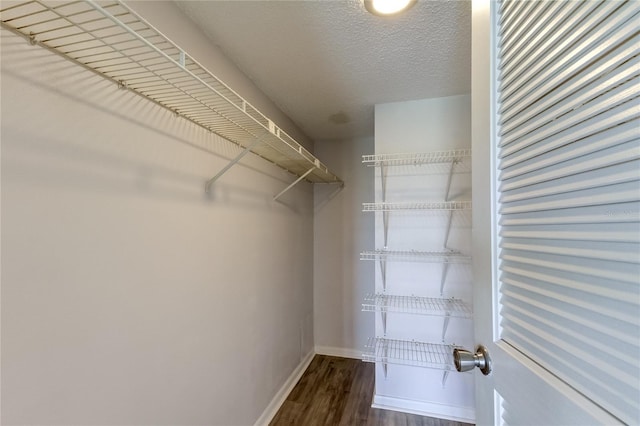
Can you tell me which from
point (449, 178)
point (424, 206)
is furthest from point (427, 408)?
point (449, 178)

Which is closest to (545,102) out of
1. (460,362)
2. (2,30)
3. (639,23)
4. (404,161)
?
(639,23)

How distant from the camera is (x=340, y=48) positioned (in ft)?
5.14

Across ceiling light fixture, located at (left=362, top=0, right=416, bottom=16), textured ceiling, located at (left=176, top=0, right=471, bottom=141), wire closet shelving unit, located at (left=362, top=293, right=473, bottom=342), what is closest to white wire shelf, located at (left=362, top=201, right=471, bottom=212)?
wire closet shelving unit, located at (left=362, top=293, right=473, bottom=342)

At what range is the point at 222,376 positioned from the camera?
159 cm

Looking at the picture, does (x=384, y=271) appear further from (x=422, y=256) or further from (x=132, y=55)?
(x=132, y=55)

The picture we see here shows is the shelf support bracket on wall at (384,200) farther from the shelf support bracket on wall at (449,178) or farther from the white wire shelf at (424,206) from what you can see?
the shelf support bracket on wall at (449,178)

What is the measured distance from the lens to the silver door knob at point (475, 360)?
0.77 metres

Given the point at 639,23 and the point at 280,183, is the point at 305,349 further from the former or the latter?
the point at 639,23

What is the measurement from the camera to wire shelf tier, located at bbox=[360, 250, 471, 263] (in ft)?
7.06

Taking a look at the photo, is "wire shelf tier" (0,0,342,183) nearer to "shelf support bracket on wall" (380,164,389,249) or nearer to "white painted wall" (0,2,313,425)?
"white painted wall" (0,2,313,425)

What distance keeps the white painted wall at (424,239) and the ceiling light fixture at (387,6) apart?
1.09m

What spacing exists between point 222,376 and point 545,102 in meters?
1.81

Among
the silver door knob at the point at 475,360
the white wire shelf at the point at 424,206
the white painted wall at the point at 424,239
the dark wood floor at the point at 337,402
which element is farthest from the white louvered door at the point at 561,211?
the dark wood floor at the point at 337,402

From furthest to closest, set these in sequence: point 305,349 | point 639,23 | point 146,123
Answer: point 305,349 → point 146,123 → point 639,23
